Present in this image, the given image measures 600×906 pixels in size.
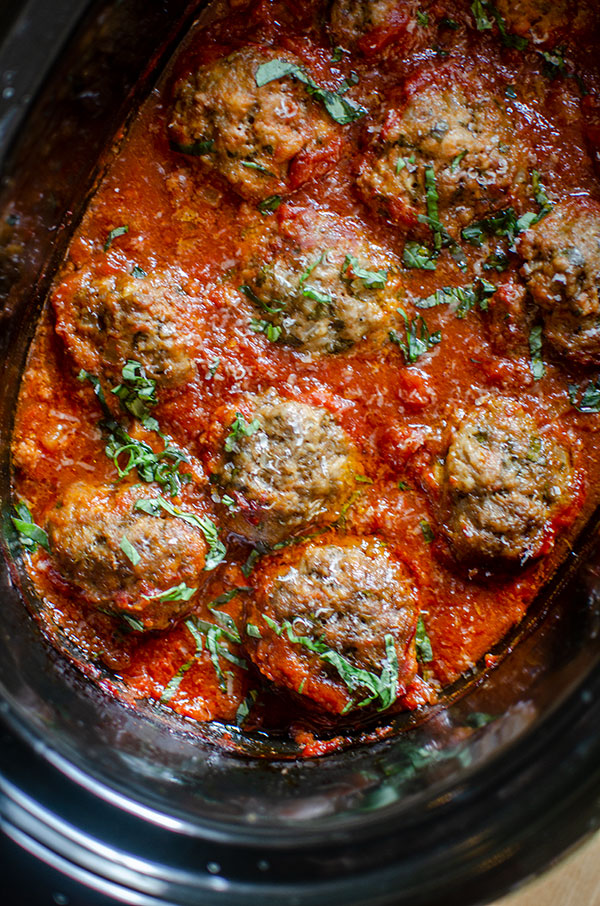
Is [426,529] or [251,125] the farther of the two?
[426,529]

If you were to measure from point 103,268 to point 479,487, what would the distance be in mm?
1736

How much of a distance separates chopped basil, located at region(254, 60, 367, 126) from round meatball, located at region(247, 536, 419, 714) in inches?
67.2

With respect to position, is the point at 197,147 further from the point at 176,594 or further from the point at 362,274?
the point at 176,594

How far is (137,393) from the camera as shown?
3270 mm

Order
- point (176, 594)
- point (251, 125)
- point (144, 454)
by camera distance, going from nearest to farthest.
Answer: point (251, 125)
point (176, 594)
point (144, 454)

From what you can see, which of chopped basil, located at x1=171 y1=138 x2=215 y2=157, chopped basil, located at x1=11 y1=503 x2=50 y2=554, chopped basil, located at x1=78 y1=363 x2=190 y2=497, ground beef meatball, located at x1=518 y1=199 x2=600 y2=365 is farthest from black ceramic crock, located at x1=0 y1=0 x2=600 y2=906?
ground beef meatball, located at x1=518 y1=199 x2=600 y2=365

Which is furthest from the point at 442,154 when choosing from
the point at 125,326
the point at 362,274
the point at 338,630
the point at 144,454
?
the point at 338,630

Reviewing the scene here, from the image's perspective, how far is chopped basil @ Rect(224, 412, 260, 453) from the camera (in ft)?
10.5

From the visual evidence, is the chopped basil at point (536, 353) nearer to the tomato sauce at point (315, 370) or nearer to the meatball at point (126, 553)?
the tomato sauce at point (315, 370)

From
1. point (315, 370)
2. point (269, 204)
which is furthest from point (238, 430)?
point (269, 204)

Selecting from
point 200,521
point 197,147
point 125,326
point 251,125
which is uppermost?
point 251,125

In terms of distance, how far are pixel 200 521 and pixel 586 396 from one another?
1641 mm

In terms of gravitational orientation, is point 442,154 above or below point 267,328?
above

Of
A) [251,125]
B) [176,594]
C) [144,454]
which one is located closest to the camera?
[251,125]
